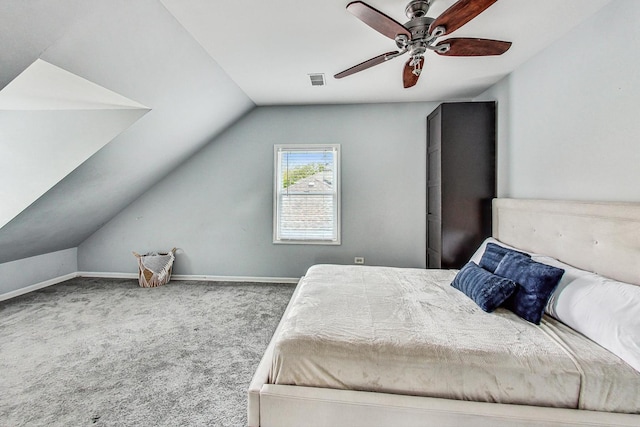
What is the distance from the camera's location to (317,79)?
299 centimetres

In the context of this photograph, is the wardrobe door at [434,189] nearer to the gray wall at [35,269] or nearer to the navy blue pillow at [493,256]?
the navy blue pillow at [493,256]

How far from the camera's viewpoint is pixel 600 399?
120cm

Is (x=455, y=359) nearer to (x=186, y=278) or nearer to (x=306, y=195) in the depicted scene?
(x=306, y=195)

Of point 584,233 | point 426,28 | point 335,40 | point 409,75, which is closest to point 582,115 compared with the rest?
point 584,233

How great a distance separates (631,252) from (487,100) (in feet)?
7.85

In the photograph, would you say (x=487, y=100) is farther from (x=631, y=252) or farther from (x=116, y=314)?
(x=116, y=314)

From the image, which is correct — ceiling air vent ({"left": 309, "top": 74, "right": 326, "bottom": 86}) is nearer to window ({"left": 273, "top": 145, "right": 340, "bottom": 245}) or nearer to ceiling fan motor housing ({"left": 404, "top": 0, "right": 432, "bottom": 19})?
window ({"left": 273, "top": 145, "right": 340, "bottom": 245})

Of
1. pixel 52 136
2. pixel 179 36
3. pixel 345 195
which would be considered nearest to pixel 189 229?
pixel 52 136

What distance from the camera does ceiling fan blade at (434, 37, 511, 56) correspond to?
5.67 feet

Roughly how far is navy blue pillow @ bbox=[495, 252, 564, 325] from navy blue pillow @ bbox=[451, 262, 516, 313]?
0.19ft

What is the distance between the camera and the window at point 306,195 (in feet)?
12.8

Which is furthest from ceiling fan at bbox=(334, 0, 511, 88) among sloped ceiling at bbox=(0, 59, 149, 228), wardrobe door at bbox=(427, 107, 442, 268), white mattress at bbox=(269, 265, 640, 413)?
sloped ceiling at bbox=(0, 59, 149, 228)

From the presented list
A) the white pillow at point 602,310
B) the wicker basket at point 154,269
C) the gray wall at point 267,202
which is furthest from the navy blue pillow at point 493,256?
the wicker basket at point 154,269

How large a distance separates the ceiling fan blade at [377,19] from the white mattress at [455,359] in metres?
1.71
